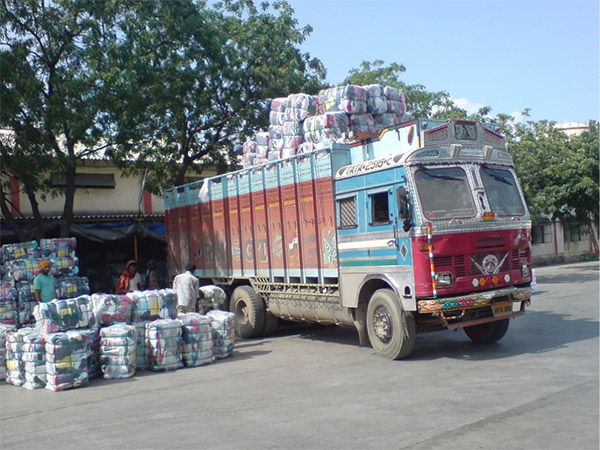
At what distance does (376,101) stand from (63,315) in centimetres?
667

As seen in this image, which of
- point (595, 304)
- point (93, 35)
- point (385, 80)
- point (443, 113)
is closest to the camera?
point (595, 304)

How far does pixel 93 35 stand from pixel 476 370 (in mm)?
12699

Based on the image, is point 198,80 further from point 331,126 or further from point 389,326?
point 389,326

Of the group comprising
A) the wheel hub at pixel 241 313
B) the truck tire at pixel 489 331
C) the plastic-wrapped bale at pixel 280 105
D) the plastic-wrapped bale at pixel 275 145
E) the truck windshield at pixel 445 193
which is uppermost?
the plastic-wrapped bale at pixel 280 105

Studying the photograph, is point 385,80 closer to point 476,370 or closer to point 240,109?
point 240,109

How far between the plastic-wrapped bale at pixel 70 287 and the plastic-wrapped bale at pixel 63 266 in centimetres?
11

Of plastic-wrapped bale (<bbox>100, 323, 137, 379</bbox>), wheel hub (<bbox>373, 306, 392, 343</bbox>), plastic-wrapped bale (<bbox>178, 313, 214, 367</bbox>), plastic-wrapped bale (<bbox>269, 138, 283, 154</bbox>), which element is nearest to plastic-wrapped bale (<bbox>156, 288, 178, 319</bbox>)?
plastic-wrapped bale (<bbox>178, 313, 214, 367</bbox>)

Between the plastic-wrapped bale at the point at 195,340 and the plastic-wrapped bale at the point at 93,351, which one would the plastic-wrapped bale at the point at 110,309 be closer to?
Result: the plastic-wrapped bale at the point at 93,351

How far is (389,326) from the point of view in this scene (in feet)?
30.9

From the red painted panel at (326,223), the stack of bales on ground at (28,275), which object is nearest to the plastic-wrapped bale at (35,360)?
the stack of bales on ground at (28,275)

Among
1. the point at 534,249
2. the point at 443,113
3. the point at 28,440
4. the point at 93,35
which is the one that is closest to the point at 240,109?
the point at 93,35

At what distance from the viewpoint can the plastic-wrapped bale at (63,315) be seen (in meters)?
9.04

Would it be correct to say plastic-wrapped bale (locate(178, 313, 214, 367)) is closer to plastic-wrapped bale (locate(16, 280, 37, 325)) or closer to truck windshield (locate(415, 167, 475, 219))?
plastic-wrapped bale (locate(16, 280, 37, 325))

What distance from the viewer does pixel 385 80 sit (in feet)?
85.1
